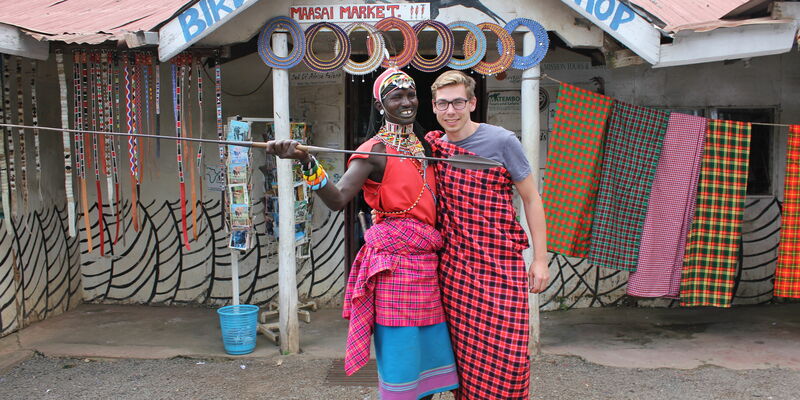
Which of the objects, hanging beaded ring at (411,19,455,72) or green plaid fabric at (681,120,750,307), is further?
green plaid fabric at (681,120,750,307)

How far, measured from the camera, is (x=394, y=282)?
3.04 meters

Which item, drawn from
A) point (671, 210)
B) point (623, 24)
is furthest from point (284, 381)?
point (623, 24)

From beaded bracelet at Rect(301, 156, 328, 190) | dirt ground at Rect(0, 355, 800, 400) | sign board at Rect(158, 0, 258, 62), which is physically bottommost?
dirt ground at Rect(0, 355, 800, 400)

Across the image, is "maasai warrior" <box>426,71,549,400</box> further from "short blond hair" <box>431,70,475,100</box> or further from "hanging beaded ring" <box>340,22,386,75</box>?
"hanging beaded ring" <box>340,22,386,75</box>

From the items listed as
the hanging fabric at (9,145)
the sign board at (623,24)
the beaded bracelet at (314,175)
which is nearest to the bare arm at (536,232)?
the beaded bracelet at (314,175)

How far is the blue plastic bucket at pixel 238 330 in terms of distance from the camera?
5.55m

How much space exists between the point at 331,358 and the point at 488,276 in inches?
110

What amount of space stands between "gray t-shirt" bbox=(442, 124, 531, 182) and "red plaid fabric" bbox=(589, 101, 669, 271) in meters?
2.66

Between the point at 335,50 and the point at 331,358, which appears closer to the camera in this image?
the point at 335,50

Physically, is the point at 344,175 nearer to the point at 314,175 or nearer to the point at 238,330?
the point at 314,175

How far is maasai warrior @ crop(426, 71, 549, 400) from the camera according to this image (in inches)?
121

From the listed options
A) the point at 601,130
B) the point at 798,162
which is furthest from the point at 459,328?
the point at 798,162

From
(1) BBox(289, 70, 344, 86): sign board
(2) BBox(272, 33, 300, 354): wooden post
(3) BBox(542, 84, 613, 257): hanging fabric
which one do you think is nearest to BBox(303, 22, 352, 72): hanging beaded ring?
(2) BBox(272, 33, 300, 354): wooden post

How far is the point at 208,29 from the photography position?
4973 millimetres
